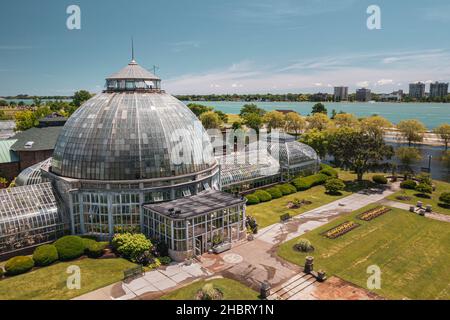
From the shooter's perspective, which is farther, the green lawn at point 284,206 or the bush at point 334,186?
the bush at point 334,186

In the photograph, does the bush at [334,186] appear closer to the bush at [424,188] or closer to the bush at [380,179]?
the bush at [380,179]

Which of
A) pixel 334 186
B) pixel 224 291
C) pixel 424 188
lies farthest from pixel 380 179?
pixel 224 291

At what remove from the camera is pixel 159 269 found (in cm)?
3903

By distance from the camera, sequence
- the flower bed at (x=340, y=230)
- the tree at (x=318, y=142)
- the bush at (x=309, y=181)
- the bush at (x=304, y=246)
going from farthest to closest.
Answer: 1. the tree at (x=318, y=142)
2. the bush at (x=309, y=181)
3. the flower bed at (x=340, y=230)
4. the bush at (x=304, y=246)

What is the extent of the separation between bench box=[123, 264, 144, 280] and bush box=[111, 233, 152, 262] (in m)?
2.52

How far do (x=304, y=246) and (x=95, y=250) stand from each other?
2676 centimetres

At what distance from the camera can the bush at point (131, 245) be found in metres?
40.4

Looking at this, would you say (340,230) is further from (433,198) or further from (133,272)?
(133,272)

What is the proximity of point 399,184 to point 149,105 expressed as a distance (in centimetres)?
6029

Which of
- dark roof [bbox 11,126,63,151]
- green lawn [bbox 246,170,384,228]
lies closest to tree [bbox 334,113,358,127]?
green lawn [bbox 246,170,384,228]

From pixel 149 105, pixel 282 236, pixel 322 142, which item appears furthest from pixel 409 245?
pixel 322 142

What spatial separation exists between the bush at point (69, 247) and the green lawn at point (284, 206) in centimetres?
2614

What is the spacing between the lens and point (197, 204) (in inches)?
1767

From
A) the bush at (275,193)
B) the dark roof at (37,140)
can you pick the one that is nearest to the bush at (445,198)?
the bush at (275,193)
